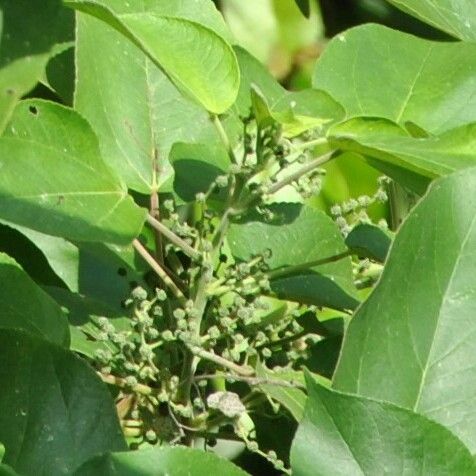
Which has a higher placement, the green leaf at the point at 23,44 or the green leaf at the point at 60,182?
the green leaf at the point at 23,44

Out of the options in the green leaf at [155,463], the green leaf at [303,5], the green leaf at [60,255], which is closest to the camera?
the green leaf at [155,463]

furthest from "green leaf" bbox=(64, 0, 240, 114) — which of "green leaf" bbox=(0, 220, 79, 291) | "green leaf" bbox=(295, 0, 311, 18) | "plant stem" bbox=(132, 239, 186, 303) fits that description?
"green leaf" bbox=(295, 0, 311, 18)

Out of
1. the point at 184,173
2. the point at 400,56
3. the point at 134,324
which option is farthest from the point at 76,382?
the point at 400,56

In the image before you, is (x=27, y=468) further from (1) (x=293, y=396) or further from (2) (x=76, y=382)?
(1) (x=293, y=396)

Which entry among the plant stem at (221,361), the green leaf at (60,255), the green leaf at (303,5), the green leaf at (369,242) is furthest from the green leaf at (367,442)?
the green leaf at (303,5)

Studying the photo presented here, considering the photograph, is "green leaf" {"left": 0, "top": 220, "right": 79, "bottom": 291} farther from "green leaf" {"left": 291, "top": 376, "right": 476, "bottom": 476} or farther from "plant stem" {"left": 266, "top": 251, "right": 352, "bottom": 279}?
"green leaf" {"left": 291, "top": 376, "right": 476, "bottom": 476}

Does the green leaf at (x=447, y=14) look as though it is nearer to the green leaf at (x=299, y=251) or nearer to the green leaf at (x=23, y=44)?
the green leaf at (x=299, y=251)

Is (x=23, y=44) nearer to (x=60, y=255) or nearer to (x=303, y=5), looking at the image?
(x=60, y=255)

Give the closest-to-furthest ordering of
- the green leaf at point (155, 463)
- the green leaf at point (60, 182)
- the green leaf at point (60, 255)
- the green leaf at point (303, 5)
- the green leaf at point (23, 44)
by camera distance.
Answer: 1. the green leaf at point (23, 44)
2. the green leaf at point (155, 463)
3. the green leaf at point (60, 182)
4. the green leaf at point (60, 255)
5. the green leaf at point (303, 5)
